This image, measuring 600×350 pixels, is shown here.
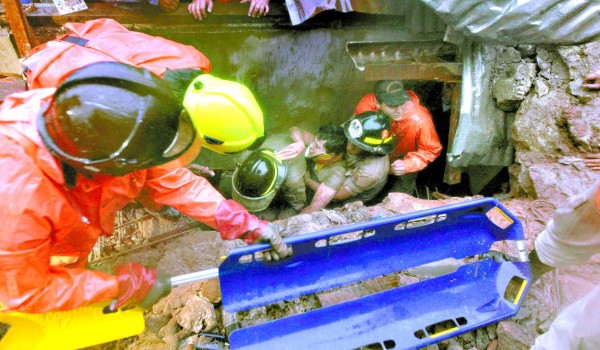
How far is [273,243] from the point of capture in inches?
94.2

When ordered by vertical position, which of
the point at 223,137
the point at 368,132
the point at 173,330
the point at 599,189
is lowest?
the point at 173,330

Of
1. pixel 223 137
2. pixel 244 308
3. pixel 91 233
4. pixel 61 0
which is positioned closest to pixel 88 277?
pixel 91 233

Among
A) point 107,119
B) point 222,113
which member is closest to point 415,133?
point 222,113

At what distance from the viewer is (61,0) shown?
145 inches

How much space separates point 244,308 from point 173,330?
1.67 feet

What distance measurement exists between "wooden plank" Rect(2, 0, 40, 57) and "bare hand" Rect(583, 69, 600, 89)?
→ 537 centimetres

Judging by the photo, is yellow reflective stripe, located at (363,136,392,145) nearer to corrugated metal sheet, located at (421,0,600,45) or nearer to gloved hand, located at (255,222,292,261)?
corrugated metal sheet, located at (421,0,600,45)

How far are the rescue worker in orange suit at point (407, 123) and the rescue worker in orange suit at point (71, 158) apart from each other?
10.6 feet

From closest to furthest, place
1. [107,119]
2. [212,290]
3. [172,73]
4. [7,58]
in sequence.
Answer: [107,119] → [212,290] → [172,73] → [7,58]

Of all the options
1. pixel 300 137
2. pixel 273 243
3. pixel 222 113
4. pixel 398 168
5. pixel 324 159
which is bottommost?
pixel 398 168

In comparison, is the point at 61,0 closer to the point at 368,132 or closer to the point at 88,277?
the point at 88,277

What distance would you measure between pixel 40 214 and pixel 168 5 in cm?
295

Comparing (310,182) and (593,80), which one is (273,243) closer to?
(310,182)

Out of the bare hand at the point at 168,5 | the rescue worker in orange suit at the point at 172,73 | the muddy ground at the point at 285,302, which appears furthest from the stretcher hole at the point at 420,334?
the bare hand at the point at 168,5
